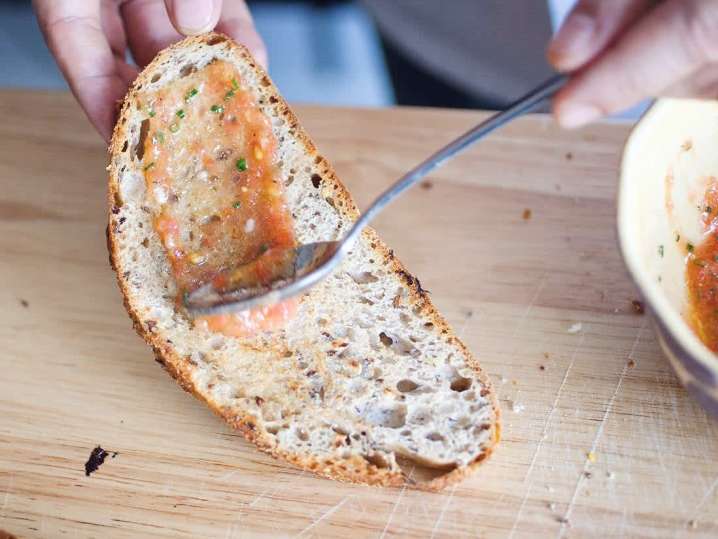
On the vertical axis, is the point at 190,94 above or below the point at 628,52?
below

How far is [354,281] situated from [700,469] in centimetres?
97

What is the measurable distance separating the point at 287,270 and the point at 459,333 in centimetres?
57

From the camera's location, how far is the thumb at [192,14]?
209 cm

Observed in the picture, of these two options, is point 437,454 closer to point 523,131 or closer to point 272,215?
point 272,215

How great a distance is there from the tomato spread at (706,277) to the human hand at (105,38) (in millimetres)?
1405

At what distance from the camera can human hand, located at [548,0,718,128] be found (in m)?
1.41

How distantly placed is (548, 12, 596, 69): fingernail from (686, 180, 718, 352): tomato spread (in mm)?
725

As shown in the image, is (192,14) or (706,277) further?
(192,14)

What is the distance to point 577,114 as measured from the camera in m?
1.52

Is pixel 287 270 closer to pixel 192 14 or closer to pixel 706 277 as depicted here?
pixel 192 14

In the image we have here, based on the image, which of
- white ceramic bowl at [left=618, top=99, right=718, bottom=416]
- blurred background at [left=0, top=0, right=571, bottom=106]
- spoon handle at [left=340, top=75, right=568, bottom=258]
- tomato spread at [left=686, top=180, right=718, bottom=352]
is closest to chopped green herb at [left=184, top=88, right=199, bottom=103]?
spoon handle at [left=340, top=75, right=568, bottom=258]

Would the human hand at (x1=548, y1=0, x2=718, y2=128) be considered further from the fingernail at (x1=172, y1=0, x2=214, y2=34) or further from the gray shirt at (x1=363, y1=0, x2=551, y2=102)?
the gray shirt at (x1=363, y1=0, x2=551, y2=102)

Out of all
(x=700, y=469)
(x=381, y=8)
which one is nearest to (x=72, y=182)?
(x=381, y=8)

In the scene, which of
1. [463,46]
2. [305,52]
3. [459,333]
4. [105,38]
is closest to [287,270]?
[459,333]
